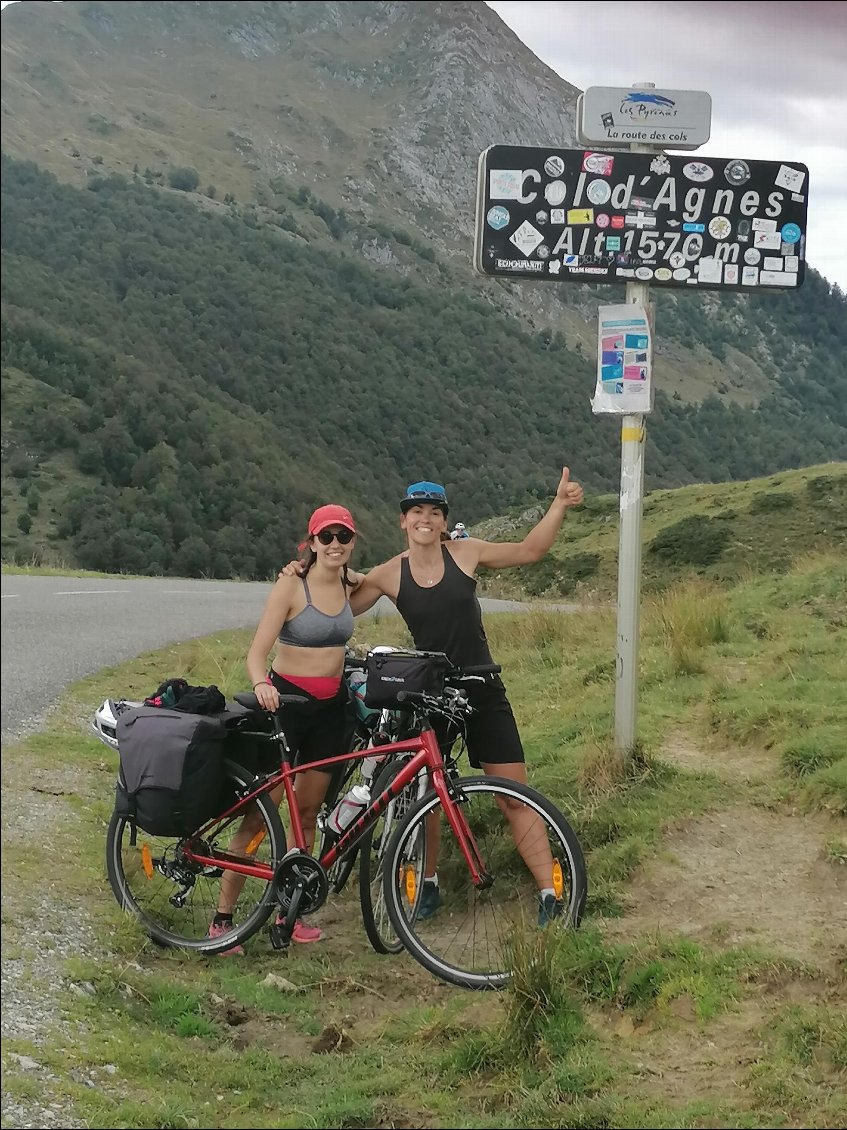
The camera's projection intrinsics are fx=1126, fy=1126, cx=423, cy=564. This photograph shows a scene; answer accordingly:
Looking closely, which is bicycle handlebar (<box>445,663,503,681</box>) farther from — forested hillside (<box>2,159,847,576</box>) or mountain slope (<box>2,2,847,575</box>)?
forested hillside (<box>2,159,847,576</box>)

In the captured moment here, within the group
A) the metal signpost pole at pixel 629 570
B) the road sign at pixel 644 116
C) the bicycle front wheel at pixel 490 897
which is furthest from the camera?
the metal signpost pole at pixel 629 570

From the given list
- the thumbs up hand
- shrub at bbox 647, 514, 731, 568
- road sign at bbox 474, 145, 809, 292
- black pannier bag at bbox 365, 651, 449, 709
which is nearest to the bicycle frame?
black pannier bag at bbox 365, 651, 449, 709

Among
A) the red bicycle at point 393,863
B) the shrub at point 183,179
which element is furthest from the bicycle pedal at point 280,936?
the shrub at point 183,179

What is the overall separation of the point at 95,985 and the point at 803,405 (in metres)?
45.9

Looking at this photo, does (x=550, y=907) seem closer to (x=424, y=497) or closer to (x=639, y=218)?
(x=424, y=497)

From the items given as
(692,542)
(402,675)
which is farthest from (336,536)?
(692,542)

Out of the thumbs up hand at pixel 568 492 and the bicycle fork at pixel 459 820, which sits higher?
the thumbs up hand at pixel 568 492

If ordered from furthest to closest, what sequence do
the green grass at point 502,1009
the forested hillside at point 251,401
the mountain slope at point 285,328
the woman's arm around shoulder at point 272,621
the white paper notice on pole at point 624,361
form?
the forested hillside at point 251,401 < the mountain slope at point 285,328 < the white paper notice on pole at point 624,361 < the woman's arm around shoulder at point 272,621 < the green grass at point 502,1009

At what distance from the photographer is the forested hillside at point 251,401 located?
53.2 meters

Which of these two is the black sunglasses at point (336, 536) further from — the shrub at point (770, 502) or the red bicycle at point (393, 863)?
the shrub at point (770, 502)

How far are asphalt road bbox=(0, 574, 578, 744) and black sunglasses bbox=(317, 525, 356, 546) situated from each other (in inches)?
119

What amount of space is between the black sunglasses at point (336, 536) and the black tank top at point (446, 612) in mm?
247

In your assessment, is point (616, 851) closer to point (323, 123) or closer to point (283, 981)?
point (283, 981)

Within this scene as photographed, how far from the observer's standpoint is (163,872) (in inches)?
174
